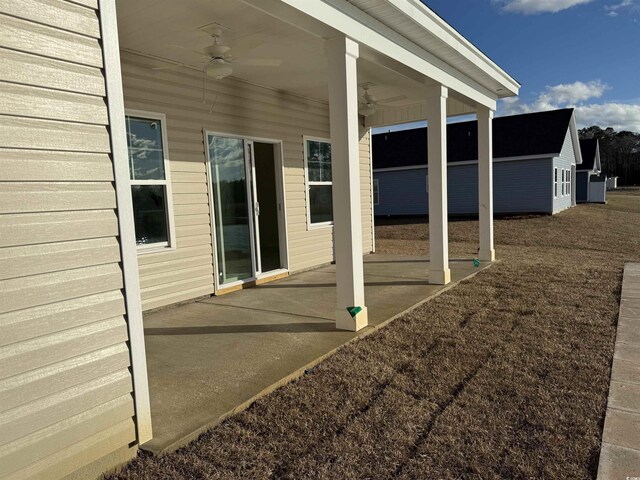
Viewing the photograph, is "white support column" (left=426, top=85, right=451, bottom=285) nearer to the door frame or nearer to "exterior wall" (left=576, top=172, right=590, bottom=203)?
the door frame

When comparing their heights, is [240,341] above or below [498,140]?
below

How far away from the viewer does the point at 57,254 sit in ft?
6.31

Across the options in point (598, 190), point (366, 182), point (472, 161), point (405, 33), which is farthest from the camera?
point (598, 190)

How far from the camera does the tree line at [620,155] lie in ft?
186

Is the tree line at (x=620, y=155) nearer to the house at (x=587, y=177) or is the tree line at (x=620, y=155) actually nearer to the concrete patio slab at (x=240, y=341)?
the house at (x=587, y=177)

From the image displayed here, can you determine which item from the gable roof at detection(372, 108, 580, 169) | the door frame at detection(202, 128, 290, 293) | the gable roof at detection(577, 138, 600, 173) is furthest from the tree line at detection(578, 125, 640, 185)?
the door frame at detection(202, 128, 290, 293)

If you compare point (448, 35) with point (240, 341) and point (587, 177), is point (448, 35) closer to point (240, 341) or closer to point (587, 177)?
point (240, 341)

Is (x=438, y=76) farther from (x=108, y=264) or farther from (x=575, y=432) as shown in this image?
(x=108, y=264)

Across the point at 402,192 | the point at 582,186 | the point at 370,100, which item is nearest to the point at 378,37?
the point at 370,100

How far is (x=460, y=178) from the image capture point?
20.8 m

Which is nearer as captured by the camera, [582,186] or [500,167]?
[500,167]

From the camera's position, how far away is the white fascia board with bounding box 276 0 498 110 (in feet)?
11.5

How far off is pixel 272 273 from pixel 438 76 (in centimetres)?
340

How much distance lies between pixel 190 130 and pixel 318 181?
2750mm
